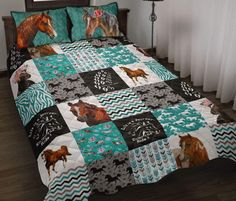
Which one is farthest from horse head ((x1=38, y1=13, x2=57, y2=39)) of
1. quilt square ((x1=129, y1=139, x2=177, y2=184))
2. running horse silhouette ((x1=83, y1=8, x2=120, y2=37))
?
quilt square ((x1=129, y1=139, x2=177, y2=184))


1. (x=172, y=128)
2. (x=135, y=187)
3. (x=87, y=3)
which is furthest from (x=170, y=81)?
(x=87, y=3)

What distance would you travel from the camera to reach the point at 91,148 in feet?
6.68

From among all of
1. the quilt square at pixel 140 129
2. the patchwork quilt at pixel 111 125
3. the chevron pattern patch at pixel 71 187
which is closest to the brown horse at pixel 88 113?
the patchwork quilt at pixel 111 125

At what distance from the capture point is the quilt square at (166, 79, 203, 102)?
2.53m

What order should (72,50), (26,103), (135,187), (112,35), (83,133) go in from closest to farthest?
(83,133) → (135,187) → (26,103) → (72,50) → (112,35)

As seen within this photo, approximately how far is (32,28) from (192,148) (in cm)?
200

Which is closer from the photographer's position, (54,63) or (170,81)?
(170,81)

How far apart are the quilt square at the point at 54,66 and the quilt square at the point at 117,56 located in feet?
1.06

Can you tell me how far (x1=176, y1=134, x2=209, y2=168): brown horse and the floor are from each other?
294 mm

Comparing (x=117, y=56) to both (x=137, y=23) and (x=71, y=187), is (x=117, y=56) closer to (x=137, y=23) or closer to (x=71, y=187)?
(x=137, y=23)

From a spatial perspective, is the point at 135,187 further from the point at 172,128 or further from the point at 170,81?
the point at 170,81

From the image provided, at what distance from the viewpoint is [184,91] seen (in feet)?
8.53

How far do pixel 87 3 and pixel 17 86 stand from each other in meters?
1.43

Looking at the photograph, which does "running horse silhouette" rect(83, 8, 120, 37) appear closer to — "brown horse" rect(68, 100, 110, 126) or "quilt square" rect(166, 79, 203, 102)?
"quilt square" rect(166, 79, 203, 102)
